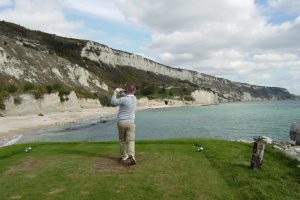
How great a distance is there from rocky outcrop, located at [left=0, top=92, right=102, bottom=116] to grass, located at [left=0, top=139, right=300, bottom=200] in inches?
2397

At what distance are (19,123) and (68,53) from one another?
122422mm

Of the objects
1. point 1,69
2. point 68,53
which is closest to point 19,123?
point 1,69

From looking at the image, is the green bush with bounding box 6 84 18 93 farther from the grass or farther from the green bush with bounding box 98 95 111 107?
the grass

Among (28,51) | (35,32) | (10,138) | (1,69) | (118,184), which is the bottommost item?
(10,138)

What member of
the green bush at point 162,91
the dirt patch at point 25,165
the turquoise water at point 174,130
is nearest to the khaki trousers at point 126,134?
the dirt patch at point 25,165

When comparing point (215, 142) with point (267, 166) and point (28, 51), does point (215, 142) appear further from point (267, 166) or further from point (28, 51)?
point (28, 51)

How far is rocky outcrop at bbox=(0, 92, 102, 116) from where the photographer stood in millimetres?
72812

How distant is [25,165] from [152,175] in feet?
16.3

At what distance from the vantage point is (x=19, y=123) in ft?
191

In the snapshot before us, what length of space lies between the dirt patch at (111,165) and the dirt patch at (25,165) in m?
2.23

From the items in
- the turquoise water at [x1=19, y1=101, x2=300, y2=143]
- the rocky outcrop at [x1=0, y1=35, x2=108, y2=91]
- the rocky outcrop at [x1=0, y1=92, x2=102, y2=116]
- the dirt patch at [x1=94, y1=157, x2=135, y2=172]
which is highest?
the rocky outcrop at [x1=0, y1=35, x2=108, y2=91]

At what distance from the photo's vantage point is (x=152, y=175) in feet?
36.9

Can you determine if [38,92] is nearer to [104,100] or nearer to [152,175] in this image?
[104,100]

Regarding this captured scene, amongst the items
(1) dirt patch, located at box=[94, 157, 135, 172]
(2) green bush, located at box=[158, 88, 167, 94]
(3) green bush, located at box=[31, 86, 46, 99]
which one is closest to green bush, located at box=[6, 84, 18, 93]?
(3) green bush, located at box=[31, 86, 46, 99]
